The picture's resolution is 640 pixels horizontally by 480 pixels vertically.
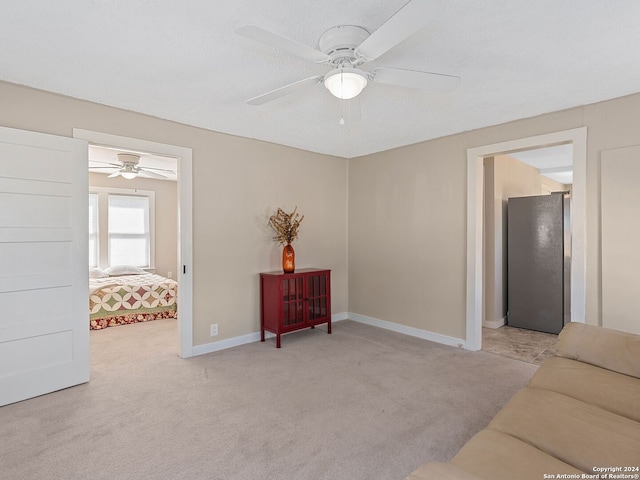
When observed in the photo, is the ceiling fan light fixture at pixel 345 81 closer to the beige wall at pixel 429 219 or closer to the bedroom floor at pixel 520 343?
the beige wall at pixel 429 219

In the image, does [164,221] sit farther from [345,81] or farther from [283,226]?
[345,81]

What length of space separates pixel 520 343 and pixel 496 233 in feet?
4.86

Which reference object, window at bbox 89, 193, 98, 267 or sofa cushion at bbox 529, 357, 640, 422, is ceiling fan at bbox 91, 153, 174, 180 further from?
sofa cushion at bbox 529, 357, 640, 422

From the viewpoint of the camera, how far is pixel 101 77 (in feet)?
8.18

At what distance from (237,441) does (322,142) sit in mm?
3277

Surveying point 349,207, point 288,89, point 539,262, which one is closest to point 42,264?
point 288,89

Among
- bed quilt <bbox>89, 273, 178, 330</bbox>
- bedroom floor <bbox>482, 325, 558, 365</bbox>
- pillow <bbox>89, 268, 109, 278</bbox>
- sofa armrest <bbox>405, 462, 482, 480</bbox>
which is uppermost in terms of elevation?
pillow <bbox>89, 268, 109, 278</bbox>

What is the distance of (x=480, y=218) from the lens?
12.3 ft

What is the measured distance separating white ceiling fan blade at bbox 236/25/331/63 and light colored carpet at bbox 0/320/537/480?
7.06 ft

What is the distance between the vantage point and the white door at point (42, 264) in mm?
2551

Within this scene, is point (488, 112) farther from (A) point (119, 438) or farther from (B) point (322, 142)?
(A) point (119, 438)

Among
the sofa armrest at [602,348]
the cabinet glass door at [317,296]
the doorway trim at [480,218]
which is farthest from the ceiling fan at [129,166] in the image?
the sofa armrest at [602,348]

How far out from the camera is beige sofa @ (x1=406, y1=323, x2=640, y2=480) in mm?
1121

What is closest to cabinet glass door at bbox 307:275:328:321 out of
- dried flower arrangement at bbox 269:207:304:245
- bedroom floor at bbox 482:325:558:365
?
dried flower arrangement at bbox 269:207:304:245
